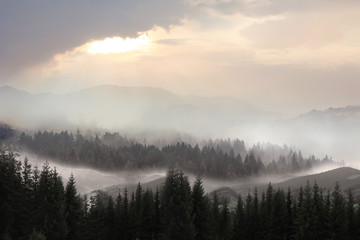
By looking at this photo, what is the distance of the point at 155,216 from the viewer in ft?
268

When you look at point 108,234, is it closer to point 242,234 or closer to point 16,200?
point 16,200

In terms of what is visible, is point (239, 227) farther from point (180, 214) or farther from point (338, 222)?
point (180, 214)

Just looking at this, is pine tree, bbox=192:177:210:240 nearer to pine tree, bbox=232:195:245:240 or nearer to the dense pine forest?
the dense pine forest

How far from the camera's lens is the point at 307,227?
7906 cm

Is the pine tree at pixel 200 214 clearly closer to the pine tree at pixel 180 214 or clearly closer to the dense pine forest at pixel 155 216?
the dense pine forest at pixel 155 216

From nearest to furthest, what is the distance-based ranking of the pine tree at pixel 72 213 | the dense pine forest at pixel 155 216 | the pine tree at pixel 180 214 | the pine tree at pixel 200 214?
the pine tree at pixel 180 214 < the pine tree at pixel 200 214 < the dense pine forest at pixel 155 216 < the pine tree at pixel 72 213

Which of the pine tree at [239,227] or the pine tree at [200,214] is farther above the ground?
the pine tree at [200,214]

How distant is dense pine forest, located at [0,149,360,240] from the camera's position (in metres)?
61.6

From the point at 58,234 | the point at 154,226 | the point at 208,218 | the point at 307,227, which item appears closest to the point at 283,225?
the point at 307,227

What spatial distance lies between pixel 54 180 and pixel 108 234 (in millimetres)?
21590

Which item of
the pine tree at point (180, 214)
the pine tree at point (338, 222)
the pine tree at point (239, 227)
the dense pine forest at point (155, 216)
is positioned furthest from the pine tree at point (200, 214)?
the pine tree at point (239, 227)

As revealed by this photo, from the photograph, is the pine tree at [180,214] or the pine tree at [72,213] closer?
the pine tree at [180,214]

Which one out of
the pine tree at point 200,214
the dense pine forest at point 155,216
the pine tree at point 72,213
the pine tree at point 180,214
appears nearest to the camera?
the pine tree at point 180,214

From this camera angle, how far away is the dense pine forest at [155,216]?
61594mm
